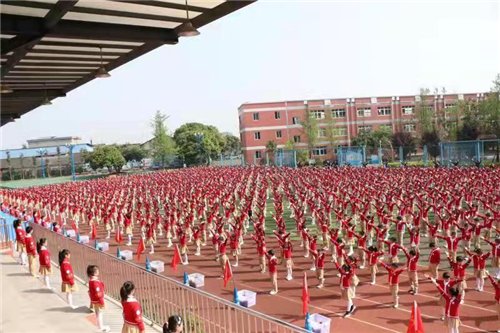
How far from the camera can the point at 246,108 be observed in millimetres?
63250

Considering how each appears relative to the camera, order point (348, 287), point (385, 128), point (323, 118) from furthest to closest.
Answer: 1. point (323, 118)
2. point (385, 128)
3. point (348, 287)

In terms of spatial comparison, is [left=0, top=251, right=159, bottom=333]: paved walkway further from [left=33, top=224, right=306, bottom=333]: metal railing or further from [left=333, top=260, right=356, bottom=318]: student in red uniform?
[left=333, top=260, right=356, bottom=318]: student in red uniform

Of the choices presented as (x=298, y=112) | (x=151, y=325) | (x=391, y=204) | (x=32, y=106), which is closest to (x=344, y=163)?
(x=298, y=112)

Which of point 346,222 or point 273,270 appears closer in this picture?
point 273,270

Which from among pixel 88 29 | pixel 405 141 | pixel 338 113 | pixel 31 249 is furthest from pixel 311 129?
pixel 88 29

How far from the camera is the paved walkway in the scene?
280 inches

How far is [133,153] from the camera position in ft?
307

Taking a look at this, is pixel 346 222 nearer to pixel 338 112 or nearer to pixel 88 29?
pixel 88 29

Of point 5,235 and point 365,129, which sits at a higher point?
point 365,129

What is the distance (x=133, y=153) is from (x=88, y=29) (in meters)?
89.6

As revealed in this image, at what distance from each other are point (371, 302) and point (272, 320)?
21.7ft

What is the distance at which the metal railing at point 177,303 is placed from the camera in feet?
16.5

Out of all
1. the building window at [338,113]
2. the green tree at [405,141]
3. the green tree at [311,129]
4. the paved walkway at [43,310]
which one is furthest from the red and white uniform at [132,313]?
the building window at [338,113]

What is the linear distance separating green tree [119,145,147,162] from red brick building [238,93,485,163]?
37222mm
